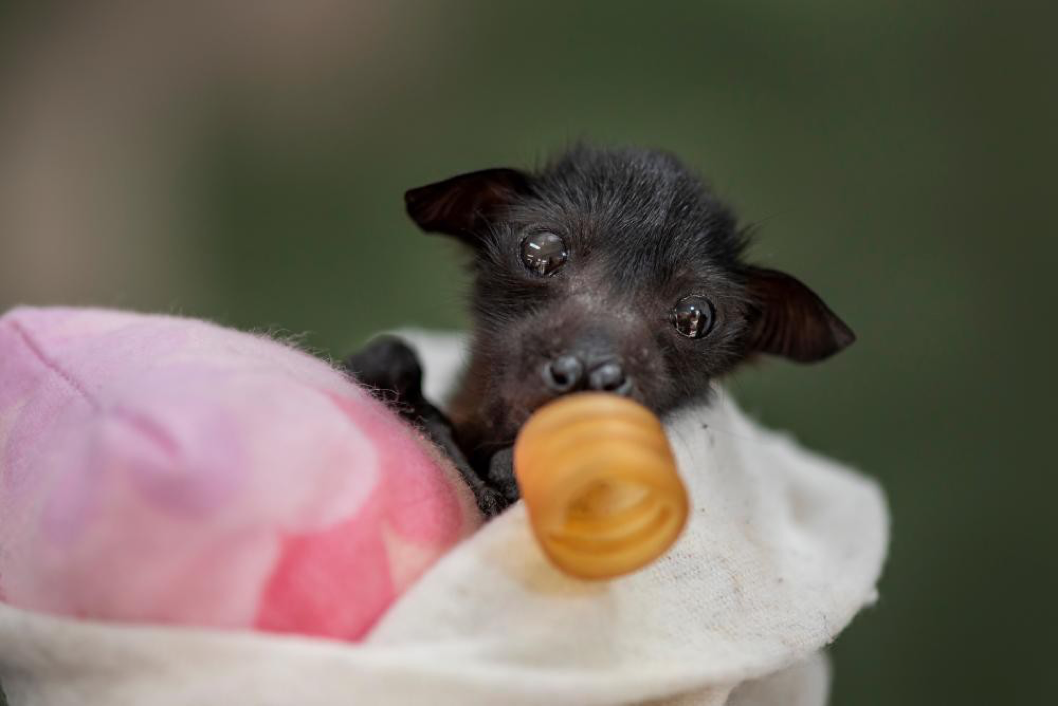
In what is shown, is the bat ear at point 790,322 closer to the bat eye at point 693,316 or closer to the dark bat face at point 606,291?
the dark bat face at point 606,291

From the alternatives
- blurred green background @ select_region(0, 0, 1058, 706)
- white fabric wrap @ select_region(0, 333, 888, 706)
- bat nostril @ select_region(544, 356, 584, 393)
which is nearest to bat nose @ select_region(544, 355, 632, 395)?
bat nostril @ select_region(544, 356, 584, 393)

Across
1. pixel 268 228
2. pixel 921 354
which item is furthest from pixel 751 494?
pixel 268 228

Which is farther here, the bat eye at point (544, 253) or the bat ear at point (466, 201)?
the bat ear at point (466, 201)

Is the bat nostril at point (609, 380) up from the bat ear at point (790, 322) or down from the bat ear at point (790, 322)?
up

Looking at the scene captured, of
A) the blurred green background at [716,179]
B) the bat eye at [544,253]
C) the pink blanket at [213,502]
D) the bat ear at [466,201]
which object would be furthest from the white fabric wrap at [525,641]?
the blurred green background at [716,179]

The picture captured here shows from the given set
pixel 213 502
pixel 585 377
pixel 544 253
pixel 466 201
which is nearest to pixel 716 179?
pixel 466 201

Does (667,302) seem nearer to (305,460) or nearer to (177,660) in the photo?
(305,460)
